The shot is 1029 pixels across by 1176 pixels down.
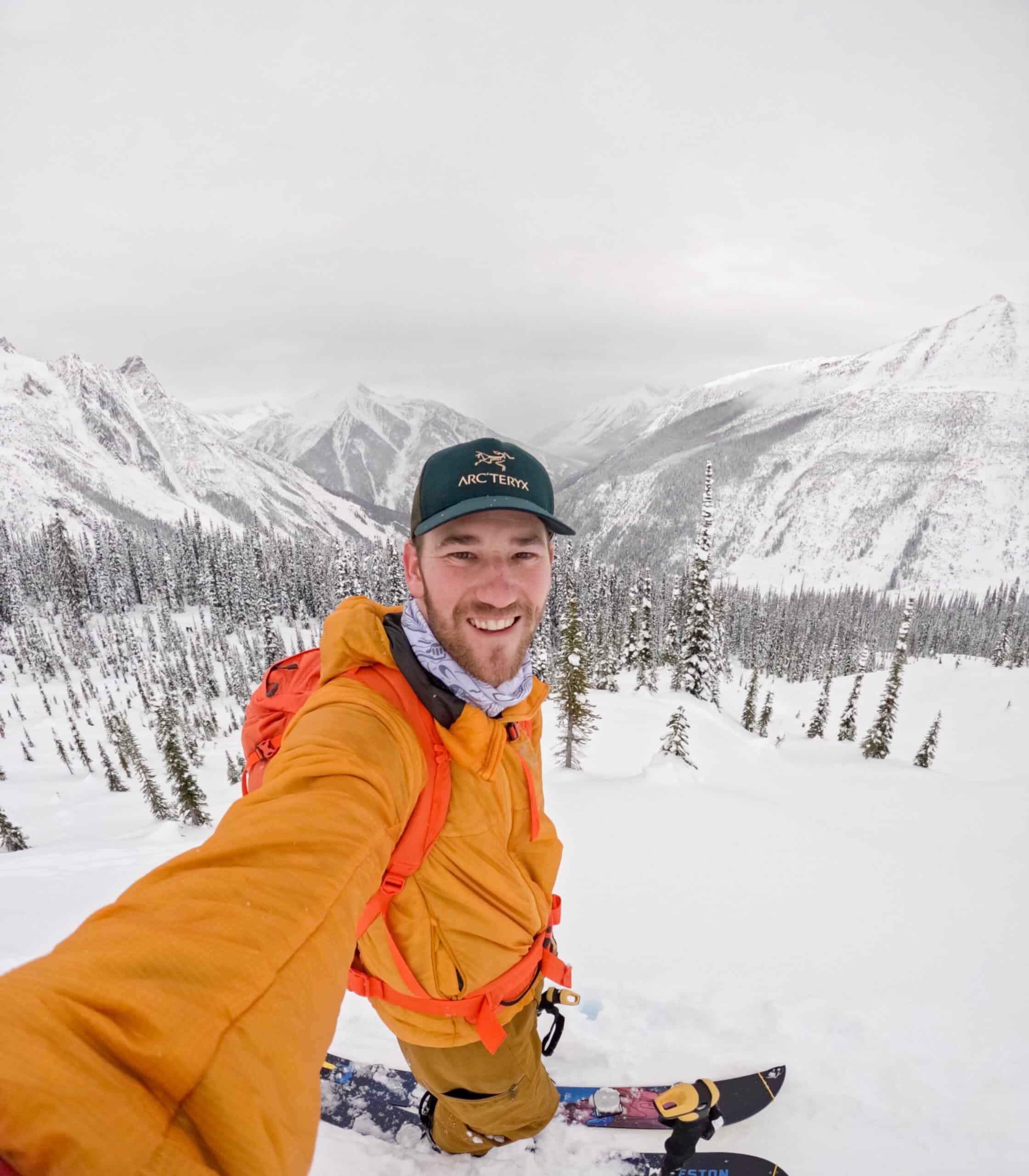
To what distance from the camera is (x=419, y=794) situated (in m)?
2.50

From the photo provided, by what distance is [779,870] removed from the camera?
934 centimetres

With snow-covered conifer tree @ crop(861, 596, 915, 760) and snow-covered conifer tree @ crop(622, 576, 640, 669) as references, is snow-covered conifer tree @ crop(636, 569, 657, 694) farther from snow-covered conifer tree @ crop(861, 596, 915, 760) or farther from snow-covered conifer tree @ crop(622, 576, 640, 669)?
snow-covered conifer tree @ crop(861, 596, 915, 760)

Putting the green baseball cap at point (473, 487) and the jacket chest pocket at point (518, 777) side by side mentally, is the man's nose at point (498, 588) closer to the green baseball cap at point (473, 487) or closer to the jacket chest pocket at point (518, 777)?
the green baseball cap at point (473, 487)

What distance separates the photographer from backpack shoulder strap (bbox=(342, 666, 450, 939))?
250 cm

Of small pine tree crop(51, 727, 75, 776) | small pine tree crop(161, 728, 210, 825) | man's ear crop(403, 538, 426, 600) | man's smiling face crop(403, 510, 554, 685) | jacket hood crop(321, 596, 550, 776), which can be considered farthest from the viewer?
small pine tree crop(51, 727, 75, 776)

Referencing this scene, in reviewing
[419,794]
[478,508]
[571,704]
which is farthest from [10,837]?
[478,508]

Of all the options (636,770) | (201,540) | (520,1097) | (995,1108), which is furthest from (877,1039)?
(201,540)

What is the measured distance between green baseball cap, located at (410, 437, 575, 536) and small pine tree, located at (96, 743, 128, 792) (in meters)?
75.7

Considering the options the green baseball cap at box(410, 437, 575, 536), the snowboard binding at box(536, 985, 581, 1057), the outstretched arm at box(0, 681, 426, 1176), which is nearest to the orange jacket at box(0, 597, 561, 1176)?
the outstretched arm at box(0, 681, 426, 1176)

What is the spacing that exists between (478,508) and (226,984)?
2170mm

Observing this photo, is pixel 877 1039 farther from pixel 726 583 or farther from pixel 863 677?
pixel 726 583

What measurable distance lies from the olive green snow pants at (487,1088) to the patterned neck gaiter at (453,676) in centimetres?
251

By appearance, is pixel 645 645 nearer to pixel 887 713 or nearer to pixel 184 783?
pixel 887 713

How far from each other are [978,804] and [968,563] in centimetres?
21605
